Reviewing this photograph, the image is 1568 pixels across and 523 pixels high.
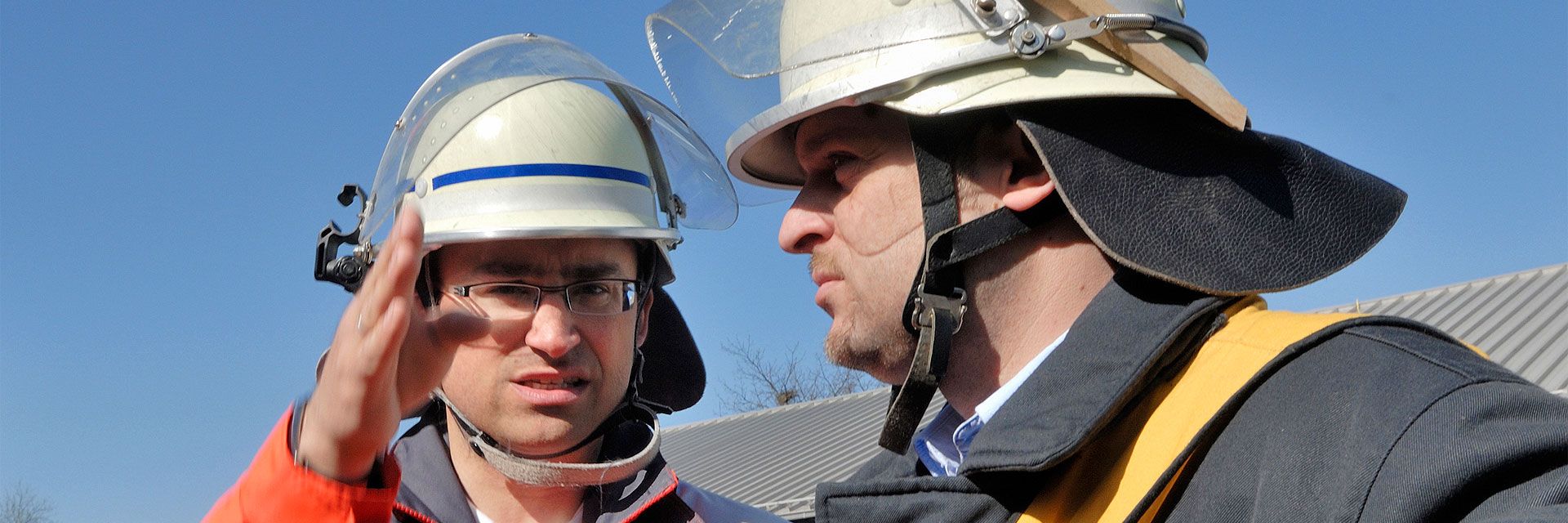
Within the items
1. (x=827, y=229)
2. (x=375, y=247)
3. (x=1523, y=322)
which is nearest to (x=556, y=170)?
(x=375, y=247)

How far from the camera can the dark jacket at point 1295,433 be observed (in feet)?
5.46

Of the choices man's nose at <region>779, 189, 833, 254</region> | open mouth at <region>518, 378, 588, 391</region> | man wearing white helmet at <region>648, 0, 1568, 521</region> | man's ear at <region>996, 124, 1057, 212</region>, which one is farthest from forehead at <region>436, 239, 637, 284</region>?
man's ear at <region>996, 124, 1057, 212</region>

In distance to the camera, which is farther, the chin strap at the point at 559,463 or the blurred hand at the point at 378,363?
the chin strap at the point at 559,463

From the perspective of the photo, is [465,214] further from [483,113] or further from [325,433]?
[325,433]

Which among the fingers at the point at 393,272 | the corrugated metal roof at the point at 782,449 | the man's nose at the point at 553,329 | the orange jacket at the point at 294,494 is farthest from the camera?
the corrugated metal roof at the point at 782,449

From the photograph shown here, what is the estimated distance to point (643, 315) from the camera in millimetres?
4004

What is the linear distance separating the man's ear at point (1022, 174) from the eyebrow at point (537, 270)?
1634mm

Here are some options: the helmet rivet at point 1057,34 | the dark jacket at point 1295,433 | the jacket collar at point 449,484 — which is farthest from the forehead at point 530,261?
the helmet rivet at point 1057,34

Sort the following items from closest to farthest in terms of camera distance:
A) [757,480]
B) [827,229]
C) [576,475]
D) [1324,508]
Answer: [1324,508], [827,229], [576,475], [757,480]

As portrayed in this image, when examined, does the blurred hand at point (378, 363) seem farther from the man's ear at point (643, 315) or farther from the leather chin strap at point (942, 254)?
the man's ear at point (643, 315)

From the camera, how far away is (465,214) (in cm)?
375

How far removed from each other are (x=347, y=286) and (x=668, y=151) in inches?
49.1

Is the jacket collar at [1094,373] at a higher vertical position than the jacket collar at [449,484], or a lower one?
higher

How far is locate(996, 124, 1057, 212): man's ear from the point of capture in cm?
244
